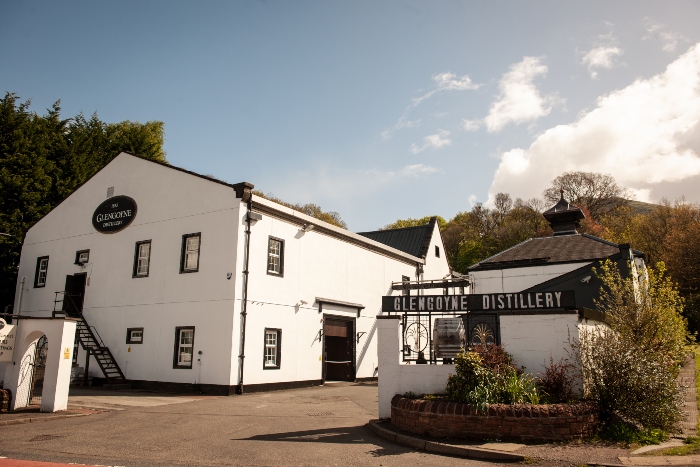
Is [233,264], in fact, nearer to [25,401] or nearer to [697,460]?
[25,401]

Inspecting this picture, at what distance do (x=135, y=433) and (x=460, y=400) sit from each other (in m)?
6.60

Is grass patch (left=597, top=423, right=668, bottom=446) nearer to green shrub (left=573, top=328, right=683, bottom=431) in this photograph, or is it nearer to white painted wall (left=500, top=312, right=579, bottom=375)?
green shrub (left=573, top=328, right=683, bottom=431)

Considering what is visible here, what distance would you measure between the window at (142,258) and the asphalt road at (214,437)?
7286 mm

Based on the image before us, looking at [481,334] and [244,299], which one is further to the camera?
[244,299]

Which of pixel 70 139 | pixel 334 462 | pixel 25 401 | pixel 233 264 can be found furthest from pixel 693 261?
pixel 70 139

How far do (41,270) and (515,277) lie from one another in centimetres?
2494

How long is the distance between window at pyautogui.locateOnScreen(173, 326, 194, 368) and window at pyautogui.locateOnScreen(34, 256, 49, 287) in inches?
417

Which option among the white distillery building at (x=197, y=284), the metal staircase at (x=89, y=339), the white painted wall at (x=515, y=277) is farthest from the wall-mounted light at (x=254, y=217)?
Answer: the white painted wall at (x=515, y=277)

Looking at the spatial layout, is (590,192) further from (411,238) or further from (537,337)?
(537,337)

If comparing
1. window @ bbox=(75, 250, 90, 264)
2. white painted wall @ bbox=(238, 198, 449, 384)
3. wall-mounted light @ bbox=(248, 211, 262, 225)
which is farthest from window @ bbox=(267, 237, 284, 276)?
window @ bbox=(75, 250, 90, 264)

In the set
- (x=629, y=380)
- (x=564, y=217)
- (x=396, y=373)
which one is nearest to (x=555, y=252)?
(x=564, y=217)

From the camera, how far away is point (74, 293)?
24062 mm

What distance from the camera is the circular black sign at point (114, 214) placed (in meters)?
23.1

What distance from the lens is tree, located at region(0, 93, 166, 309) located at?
29906mm
